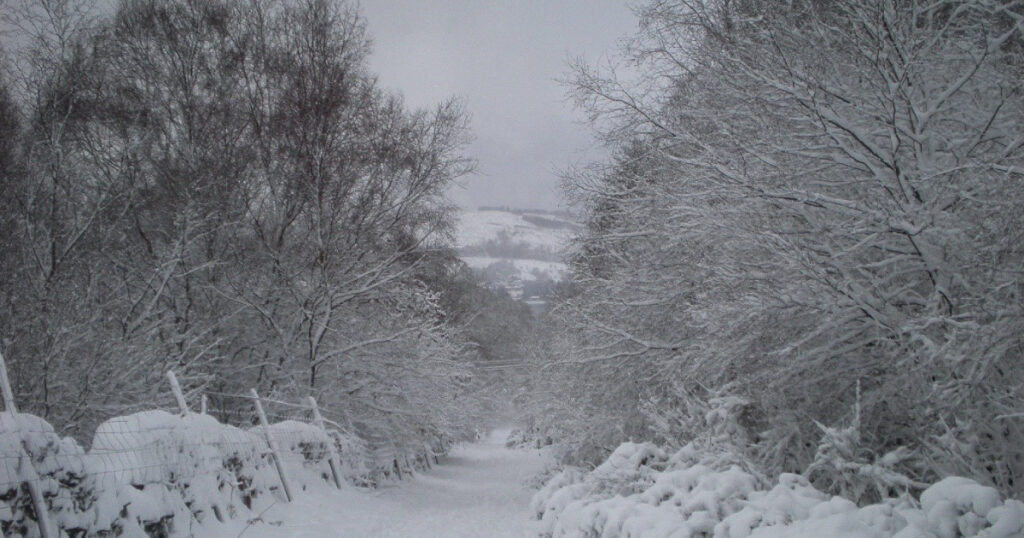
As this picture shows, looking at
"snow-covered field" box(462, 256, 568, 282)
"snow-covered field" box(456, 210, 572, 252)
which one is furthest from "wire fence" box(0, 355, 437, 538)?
"snow-covered field" box(456, 210, 572, 252)

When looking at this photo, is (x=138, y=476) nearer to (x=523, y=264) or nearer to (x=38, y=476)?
(x=38, y=476)

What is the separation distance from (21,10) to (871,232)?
1031 cm

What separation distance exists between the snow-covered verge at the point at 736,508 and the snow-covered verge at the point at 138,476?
361 centimetres

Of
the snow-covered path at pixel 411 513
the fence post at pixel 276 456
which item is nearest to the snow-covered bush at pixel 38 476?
the snow-covered path at pixel 411 513

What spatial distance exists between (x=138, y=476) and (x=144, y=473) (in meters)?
0.06

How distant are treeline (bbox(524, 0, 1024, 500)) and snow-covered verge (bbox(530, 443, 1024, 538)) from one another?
44cm

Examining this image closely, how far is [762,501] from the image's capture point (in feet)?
14.5

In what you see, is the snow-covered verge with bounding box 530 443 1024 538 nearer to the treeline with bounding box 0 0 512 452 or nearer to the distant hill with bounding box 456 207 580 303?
the treeline with bounding box 0 0 512 452

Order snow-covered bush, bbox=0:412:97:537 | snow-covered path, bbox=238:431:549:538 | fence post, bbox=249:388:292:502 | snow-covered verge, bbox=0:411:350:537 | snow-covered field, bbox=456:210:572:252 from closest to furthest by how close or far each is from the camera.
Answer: snow-covered bush, bbox=0:412:97:537 < snow-covered verge, bbox=0:411:350:537 < snow-covered path, bbox=238:431:549:538 < fence post, bbox=249:388:292:502 < snow-covered field, bbox=456:210:572:252

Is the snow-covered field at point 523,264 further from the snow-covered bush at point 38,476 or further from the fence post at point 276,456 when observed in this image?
the snow-covered bush at point 38,476

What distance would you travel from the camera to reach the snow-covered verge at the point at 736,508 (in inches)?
128

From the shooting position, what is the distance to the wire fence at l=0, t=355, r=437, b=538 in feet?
13.6

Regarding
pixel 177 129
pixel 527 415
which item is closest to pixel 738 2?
pixel 177 129

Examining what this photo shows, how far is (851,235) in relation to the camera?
17.8 feet
